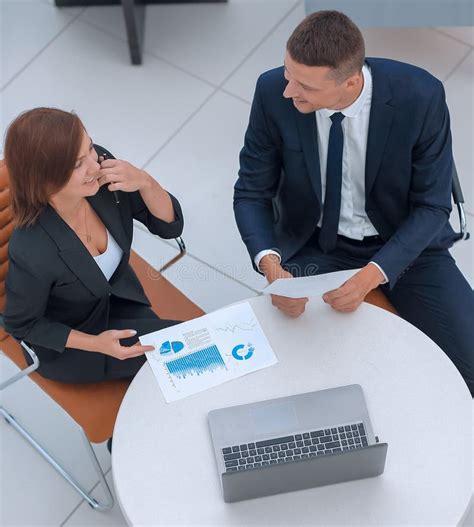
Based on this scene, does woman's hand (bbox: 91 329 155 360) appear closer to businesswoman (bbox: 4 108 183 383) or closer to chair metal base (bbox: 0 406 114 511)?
businesswoman (bbox: 4 108 183 383)

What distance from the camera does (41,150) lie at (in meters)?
2.05

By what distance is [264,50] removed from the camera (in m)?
3.79

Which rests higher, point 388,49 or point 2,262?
point 2,262

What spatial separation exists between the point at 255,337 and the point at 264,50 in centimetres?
193

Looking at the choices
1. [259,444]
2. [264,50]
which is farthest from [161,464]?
[264,50]

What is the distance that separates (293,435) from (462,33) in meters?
2.37

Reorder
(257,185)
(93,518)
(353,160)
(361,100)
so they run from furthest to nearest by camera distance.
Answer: (93,518) → (257,185) → (353,160) → (361,100)

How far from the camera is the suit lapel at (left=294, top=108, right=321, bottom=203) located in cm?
235

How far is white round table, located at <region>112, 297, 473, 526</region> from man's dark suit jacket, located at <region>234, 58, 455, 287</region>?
0.31 m

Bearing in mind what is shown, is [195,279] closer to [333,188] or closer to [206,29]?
[333,188]

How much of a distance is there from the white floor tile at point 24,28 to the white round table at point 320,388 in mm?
2110

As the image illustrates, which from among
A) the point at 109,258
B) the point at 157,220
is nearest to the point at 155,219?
the point at 157,220

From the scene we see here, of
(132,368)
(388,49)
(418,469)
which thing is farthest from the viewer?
(388,49)

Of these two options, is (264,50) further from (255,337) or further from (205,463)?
(205,463)
